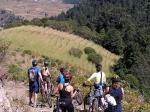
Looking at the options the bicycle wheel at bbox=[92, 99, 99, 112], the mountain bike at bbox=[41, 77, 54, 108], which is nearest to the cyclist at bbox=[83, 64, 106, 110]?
the bicycle wheel at bbox=[92, 99, 99, 112]

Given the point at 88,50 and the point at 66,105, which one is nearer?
the point at 66,105

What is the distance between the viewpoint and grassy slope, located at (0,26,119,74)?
236ft

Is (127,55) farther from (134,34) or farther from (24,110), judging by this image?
(24,110)

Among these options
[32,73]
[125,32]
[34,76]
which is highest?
[32,73]

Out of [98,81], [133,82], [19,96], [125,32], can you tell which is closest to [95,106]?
[98,81]

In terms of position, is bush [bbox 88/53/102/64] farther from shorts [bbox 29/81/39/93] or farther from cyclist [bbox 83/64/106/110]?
cyclist [bbox 83/64/106/110]

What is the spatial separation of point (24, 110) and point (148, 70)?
160 ft

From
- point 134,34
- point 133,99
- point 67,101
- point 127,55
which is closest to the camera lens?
point 67,101

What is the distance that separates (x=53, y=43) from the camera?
260ft

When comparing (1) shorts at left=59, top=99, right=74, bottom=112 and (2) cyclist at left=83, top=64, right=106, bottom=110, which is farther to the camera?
(2) cyclist at left=83, top=64, right=106, bottom=110

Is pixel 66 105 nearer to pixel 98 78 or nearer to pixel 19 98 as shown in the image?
pixel 98 78

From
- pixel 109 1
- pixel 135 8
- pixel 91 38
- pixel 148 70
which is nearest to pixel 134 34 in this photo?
pixel 91 38

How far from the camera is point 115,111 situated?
1316 centimetres

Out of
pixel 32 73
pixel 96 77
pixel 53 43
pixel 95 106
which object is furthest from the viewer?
pixel 53 43
